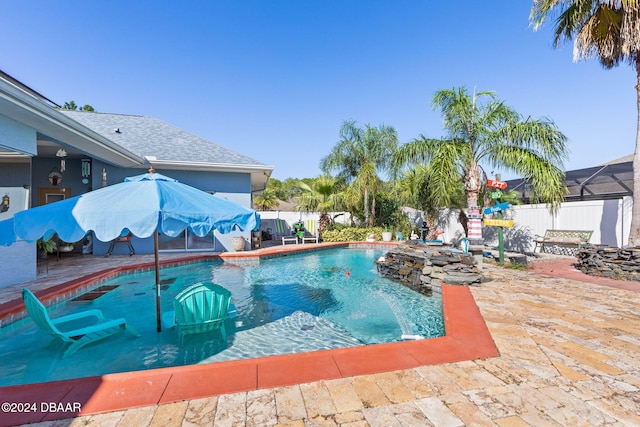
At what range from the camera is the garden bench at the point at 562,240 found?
34.8 ft

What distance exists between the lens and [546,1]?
798 cm

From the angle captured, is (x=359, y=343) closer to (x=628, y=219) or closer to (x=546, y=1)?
(x=546, y=1)

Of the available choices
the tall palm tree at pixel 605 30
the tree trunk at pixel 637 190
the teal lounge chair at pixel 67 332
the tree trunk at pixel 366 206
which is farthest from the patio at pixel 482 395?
the tree trunk at pixel 366 206

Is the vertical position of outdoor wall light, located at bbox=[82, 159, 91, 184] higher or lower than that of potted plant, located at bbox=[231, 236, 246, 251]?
higher

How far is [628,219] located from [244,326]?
503 inches

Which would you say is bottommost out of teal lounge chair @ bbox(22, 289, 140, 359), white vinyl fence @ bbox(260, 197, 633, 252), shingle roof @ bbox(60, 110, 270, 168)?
teal lounge chair @ bbox(22, 289, 140, 359)

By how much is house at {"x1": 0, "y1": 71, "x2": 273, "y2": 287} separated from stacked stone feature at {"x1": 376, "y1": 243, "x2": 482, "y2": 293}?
7.78 metres

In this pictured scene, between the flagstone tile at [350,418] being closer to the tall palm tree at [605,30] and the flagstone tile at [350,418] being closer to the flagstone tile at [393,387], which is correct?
the flagstone tile at [393,387]

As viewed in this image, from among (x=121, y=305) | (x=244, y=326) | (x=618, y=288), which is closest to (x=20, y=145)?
(x=121, y=305)

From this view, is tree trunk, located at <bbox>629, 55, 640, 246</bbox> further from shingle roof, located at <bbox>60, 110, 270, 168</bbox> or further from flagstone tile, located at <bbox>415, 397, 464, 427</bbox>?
shingle roof, located at <bbox>60, 110, 270, 168</bbox>

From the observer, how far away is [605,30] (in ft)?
24.5

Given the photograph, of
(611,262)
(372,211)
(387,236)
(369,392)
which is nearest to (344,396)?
(369,392)

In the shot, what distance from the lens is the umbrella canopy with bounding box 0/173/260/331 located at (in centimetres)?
315

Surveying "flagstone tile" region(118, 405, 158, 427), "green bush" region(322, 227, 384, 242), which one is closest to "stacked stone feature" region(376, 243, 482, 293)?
"flagstone tile" region(118, 405, 158, 427)
